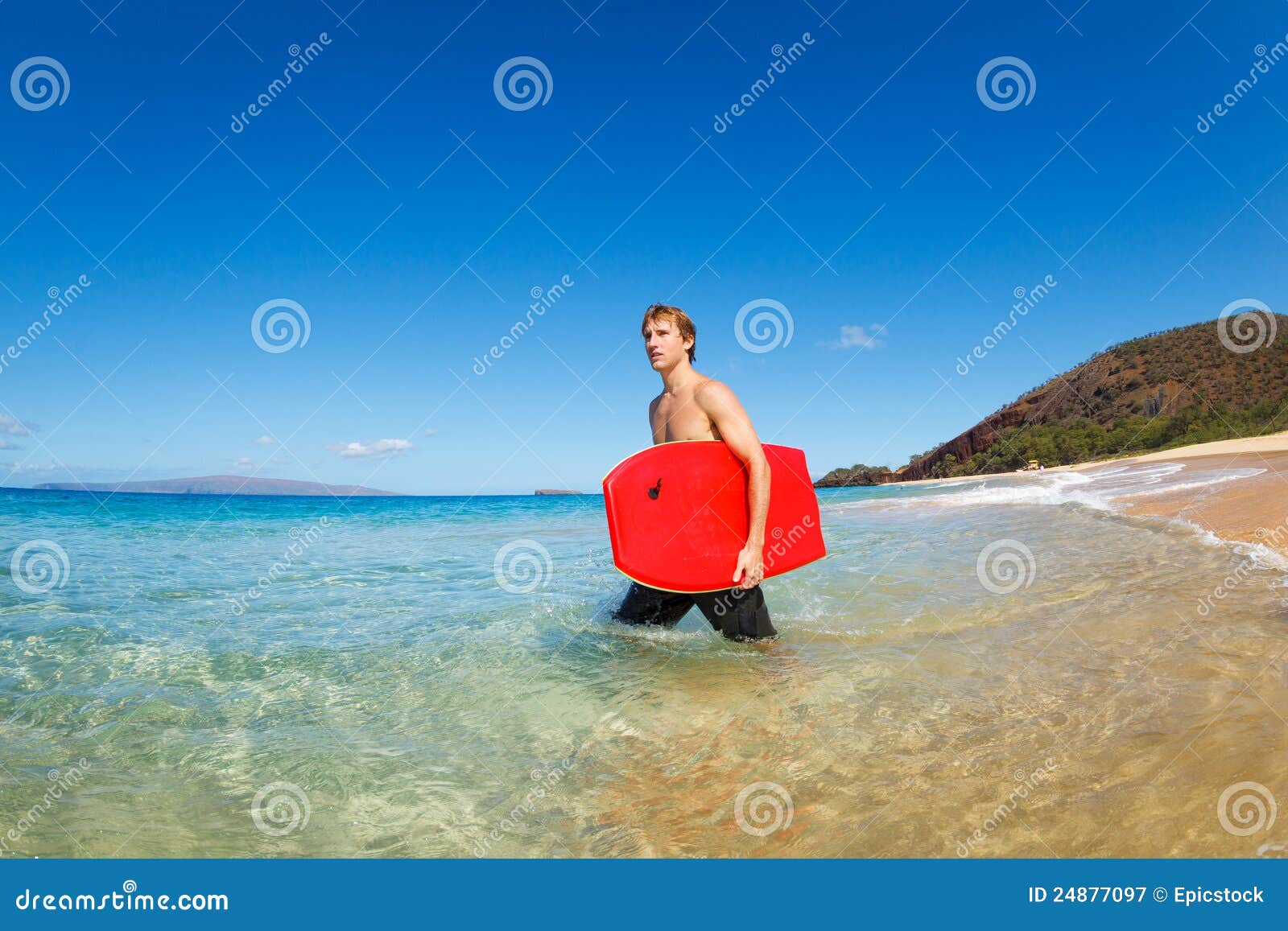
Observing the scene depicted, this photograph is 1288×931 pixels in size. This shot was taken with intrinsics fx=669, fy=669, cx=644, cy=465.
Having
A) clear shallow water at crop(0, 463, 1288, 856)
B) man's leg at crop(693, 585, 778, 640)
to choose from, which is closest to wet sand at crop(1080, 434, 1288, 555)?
clear shallow water at crop(0, 463, 1288, 856)

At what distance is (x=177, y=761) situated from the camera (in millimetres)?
2963

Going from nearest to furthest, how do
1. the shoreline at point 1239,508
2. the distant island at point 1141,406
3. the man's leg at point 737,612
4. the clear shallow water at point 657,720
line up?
the clear shallow water at point 657,720, the man's leg at point 737,612, the shoreline at point 1239,508, the distant island at point 1141,406

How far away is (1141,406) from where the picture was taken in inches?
2286

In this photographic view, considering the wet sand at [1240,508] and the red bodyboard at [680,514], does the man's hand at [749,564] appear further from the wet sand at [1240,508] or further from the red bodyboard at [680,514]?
the wet sand at [1240,508]

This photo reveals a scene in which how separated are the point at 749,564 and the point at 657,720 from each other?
Result: 1102 millimetres

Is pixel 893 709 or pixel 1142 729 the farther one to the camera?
pixel 893 709

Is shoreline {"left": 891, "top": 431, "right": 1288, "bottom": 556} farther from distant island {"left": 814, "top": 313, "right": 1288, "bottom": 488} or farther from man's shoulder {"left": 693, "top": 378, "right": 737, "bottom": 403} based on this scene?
distant island {"left": 814, "top": 313, "right": 1288, "bottom": 488}

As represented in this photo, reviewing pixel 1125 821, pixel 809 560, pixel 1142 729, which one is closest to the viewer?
pixel 1125 821

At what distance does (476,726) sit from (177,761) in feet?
4.21

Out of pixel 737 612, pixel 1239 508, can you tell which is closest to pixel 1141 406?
pixel 1239 508

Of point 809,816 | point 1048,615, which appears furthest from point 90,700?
point 1048,615

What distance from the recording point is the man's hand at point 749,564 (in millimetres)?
3936

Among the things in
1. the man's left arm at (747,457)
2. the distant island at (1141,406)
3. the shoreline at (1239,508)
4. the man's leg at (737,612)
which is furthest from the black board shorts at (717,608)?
the distant island at (1141,406)

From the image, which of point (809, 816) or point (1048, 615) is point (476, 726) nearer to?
point (809, 816)
